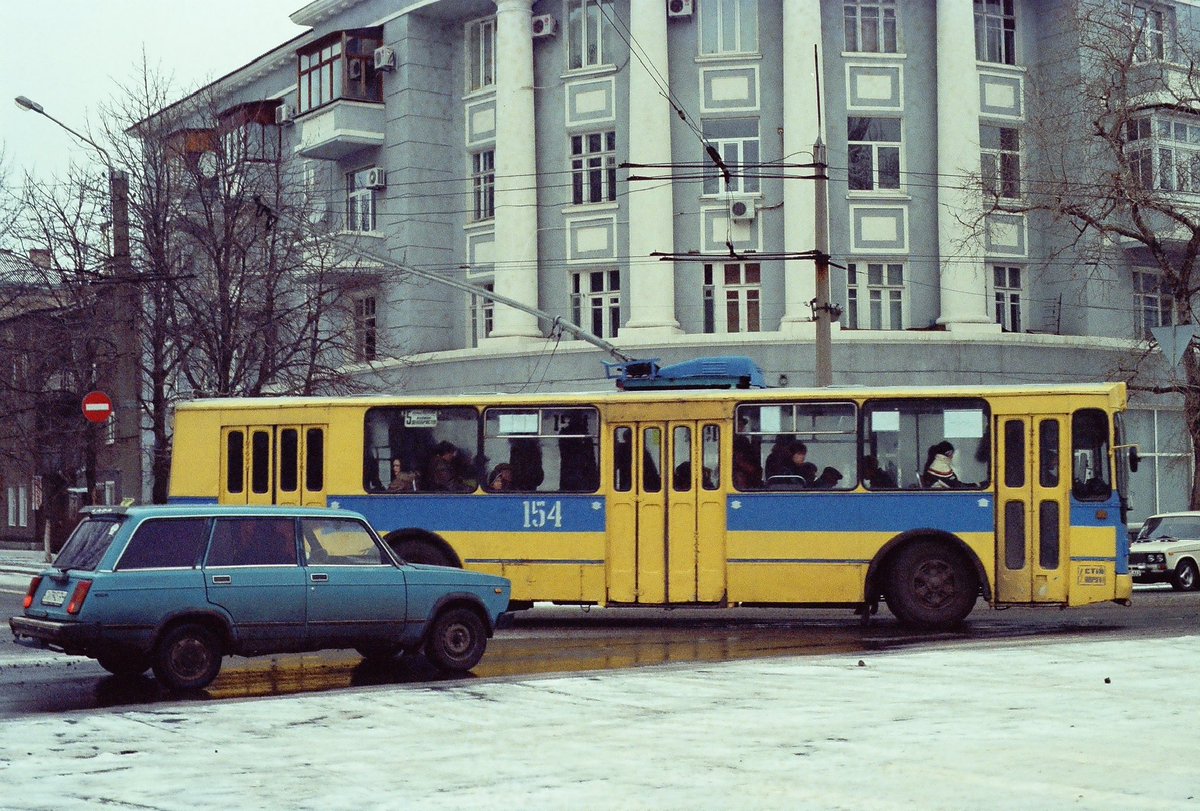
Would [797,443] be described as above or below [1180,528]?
above

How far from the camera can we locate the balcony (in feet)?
147

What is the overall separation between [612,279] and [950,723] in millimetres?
30260

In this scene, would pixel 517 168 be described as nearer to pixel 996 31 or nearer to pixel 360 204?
pixel 360 204

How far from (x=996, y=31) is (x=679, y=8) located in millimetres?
8004

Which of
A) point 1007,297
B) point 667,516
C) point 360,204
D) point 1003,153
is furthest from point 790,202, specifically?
point 667,516

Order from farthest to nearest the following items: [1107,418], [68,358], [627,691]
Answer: [68,358], [1107,418], [627,691]

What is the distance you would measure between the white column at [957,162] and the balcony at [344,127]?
15454 mm

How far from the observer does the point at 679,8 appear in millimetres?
39344

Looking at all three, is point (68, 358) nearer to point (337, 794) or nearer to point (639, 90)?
point (639, 90)

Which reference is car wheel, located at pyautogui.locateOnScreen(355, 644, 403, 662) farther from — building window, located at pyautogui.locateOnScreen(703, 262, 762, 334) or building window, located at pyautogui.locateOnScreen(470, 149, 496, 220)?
building window, located at pyautogui.locateOnScreen(470, 149, 496, 220)

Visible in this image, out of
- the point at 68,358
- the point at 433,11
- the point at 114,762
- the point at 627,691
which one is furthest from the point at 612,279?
the point at 114,762

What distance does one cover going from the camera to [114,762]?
31.2 ft

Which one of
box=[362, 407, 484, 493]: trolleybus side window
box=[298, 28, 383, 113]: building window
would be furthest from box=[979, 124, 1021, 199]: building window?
box=[362, 407, 484, 493]: trolleybus side window

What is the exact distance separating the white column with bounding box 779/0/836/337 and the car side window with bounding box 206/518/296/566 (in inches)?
980
